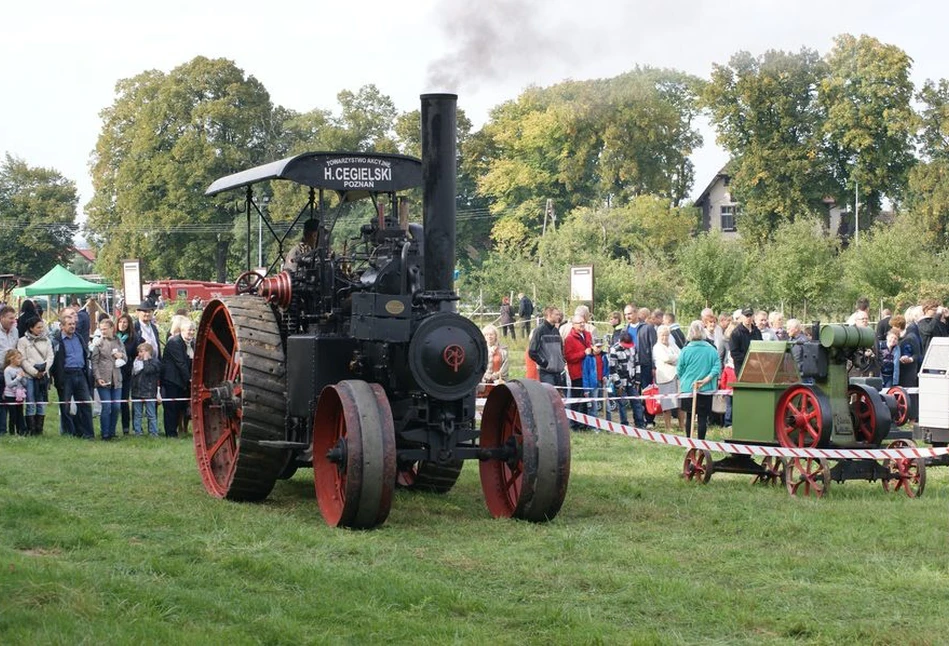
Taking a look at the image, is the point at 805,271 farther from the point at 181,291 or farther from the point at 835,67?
the point at 181,291

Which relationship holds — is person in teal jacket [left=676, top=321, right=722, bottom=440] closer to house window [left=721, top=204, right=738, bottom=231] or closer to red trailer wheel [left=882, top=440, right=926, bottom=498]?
red trailer wheel [left=882, top=440, right=926, bottom=498]

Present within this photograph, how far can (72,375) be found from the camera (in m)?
16.8

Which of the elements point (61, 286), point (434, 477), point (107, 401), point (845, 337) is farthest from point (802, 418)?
point (61, 286)

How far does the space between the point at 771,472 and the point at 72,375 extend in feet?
28.3

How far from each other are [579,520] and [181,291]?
3773 cm

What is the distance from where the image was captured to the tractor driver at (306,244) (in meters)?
11.6

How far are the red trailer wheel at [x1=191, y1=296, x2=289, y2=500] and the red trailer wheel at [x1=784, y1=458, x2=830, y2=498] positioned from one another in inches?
167

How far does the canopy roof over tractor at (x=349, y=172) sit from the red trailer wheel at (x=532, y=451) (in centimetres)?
205

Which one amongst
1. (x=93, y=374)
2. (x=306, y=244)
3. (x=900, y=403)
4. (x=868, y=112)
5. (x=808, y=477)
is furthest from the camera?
(x=868, y=112)

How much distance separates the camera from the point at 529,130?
5344 cm

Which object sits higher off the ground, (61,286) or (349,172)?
(349,172)

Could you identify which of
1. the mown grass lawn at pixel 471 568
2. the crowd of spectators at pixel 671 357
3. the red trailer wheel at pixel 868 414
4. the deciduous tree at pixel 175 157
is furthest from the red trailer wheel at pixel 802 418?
the deciduous tree at pixel 175 157

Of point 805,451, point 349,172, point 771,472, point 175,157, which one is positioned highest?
point 175,157

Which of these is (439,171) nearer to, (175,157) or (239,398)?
(239,398)
